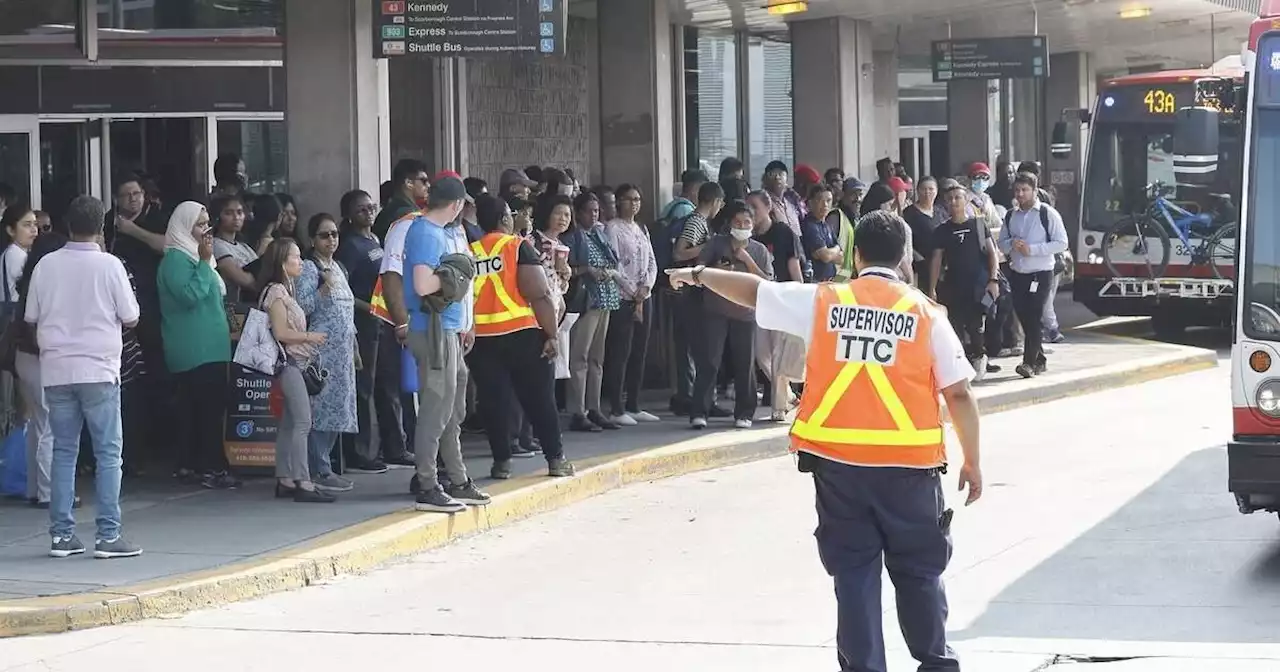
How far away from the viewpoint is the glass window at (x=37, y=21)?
17203 mm

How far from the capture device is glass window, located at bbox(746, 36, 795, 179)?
26.9 meters

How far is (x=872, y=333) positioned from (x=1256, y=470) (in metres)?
3.41

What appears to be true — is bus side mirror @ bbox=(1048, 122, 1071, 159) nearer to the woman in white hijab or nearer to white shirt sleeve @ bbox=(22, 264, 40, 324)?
the woman in white hijab

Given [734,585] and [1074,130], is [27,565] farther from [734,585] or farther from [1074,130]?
[1074,130]

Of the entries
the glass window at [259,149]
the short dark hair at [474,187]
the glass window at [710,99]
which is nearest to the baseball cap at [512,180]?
the short dark hair at [474,187]

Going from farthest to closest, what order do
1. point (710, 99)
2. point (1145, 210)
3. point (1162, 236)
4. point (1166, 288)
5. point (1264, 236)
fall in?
point (710, 99)
point (1145, 210)
point (1162, 236)
point (1166, 288)
point (1264, 236)

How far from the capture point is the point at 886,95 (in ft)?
97.7

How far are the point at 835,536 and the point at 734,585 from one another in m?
3.00

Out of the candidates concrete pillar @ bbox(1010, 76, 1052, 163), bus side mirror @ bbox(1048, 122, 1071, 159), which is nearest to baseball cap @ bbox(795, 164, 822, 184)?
bus side mirror @ bbox(1048, 122, 1071, 159)

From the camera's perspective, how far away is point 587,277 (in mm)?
14383

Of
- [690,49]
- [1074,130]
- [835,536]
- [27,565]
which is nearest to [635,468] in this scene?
[27,565]

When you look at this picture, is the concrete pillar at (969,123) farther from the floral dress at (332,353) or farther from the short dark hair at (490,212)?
the floral dress at (332,353)

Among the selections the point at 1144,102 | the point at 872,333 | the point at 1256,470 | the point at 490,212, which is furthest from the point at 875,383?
the point at 1144,102

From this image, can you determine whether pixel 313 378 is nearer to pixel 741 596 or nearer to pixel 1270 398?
pixel 741 596
